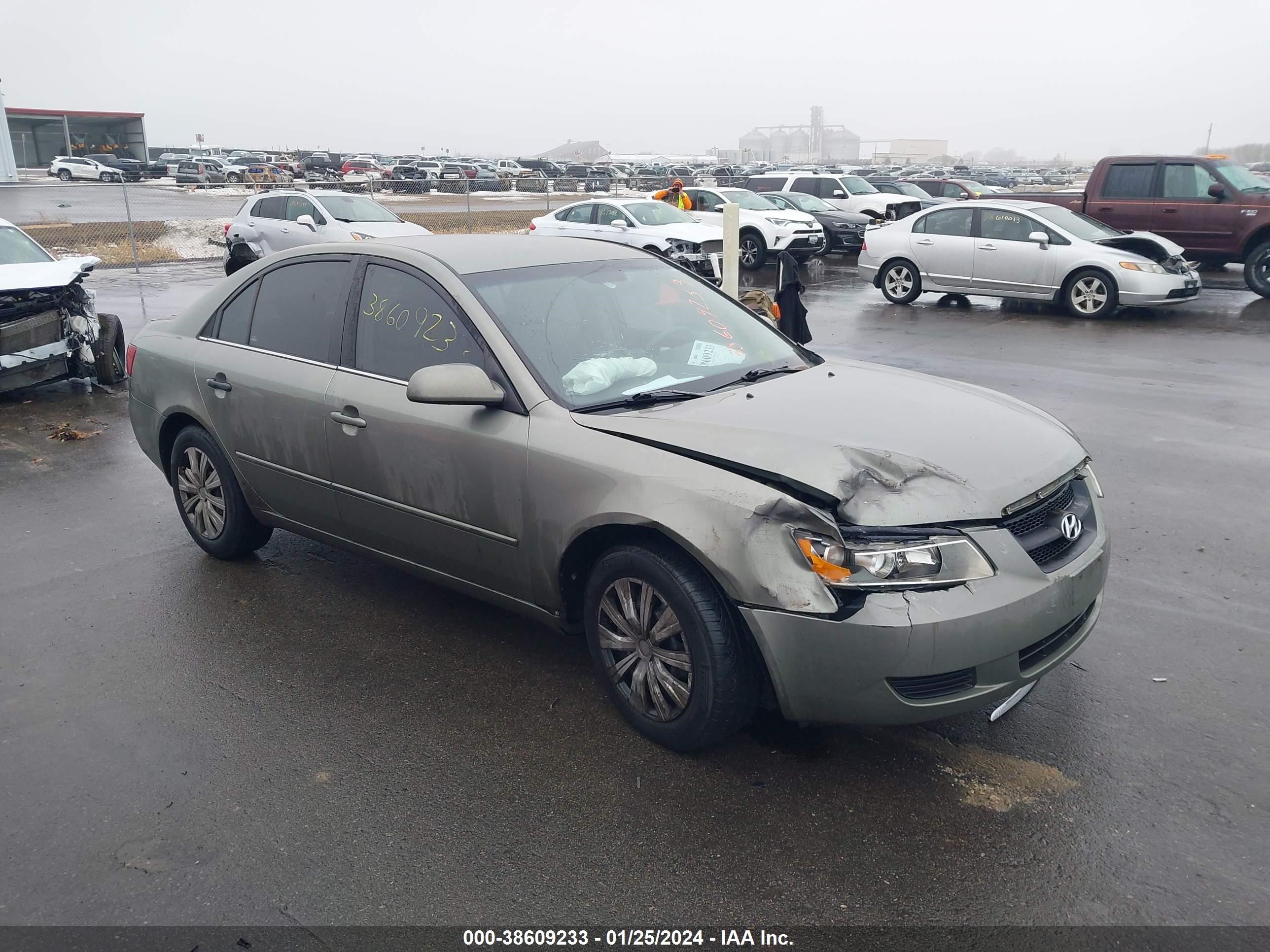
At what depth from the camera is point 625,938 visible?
267 cm

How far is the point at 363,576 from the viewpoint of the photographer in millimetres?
5207

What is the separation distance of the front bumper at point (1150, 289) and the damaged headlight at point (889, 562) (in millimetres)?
11603

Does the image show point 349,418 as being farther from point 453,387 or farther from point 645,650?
point 645,650

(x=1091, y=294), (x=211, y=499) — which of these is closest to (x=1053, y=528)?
(x=211, y=499)

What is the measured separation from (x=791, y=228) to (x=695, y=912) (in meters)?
18.9

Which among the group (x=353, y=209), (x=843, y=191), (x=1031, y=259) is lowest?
(x=1031, y=259)

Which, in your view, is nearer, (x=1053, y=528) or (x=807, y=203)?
(x=1053, y=528)

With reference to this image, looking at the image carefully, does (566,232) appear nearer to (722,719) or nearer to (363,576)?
(363,576)

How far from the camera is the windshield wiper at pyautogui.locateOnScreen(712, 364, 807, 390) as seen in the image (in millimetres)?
4078

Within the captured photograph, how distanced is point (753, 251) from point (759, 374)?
16.9m

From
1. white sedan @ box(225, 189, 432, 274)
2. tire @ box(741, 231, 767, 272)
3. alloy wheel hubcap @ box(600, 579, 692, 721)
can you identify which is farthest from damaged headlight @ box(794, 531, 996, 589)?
tire @ box(741, 231, 767, 272)

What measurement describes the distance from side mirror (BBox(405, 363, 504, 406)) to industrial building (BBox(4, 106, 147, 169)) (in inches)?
3174

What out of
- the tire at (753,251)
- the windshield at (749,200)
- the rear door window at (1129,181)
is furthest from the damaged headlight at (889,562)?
the windshield at (749,200)

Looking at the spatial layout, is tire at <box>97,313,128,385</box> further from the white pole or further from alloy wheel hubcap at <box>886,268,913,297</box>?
alloy wheel hubcap at <box>886,268,913,297</box>
